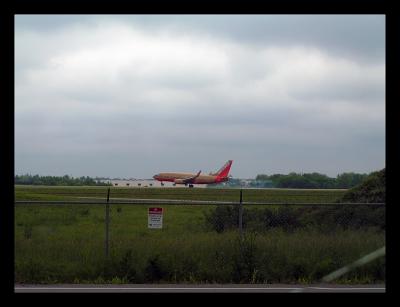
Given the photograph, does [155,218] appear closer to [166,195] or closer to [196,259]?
[196,259]

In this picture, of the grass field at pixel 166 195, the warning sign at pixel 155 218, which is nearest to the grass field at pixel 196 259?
the warning sign at pixel 155 218

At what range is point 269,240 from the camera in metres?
12.1

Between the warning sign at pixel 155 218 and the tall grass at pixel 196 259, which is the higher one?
the warning sign at pixel 155 218

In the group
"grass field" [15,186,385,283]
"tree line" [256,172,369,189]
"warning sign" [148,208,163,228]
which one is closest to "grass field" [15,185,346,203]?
"tree line" [256,172,369,189]

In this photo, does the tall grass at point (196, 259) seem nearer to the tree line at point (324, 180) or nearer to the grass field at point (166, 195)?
the tree line at point (324, 180)

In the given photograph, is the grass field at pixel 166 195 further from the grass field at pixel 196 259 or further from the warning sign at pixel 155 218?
the warning sign at pixel 155 218

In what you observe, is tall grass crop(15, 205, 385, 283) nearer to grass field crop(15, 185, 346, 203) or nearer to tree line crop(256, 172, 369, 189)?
tree line crop(256, 172, 369, 189)

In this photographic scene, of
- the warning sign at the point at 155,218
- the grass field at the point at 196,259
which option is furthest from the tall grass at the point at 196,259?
the warning sign at the point at 155,218

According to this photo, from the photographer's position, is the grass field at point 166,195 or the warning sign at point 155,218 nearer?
the warning sign at point 155,218

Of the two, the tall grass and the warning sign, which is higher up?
the warning sign
